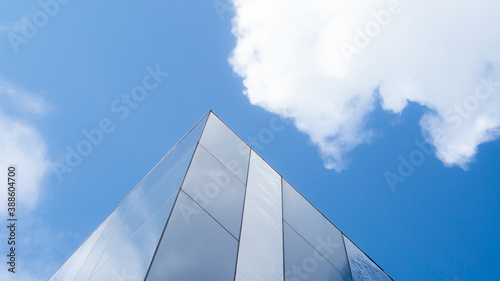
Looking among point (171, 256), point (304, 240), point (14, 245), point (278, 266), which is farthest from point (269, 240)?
point (14, 245)

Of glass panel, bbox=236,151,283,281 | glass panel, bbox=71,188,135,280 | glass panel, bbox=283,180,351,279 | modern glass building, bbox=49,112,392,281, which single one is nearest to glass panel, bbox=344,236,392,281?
modern glass building, bbox=49,112,392,281

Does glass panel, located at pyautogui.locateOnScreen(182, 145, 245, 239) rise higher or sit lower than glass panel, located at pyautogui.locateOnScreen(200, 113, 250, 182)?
lower

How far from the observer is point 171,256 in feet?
16.5

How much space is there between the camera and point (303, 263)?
773 centimetres

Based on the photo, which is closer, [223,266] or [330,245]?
[223,266]

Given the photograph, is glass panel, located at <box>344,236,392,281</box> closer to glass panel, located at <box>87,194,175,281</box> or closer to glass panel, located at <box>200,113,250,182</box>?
glass panel, located at <box>200,113,250,182</box>

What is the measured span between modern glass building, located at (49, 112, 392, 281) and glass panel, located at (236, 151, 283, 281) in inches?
1.0

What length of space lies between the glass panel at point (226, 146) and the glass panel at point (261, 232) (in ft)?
1.20

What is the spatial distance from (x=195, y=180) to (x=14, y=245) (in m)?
7.39

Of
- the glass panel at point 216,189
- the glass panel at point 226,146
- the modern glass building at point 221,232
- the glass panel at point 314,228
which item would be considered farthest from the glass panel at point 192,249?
the glass panel at point 314,228

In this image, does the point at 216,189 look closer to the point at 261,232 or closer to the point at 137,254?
the point at 261,232

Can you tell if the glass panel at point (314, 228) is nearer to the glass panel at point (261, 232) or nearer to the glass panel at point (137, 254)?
the glass panel at point (261, 232)

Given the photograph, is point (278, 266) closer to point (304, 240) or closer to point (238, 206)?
point (238, 206)

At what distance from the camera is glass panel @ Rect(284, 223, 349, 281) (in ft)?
23.7
